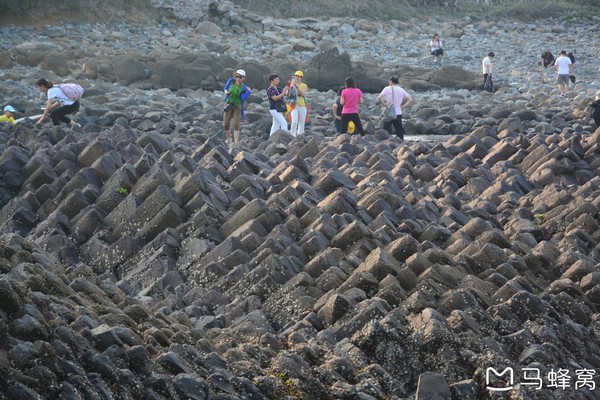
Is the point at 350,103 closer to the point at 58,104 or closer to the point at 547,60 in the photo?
the point at 58,104

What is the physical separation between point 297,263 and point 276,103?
847cm

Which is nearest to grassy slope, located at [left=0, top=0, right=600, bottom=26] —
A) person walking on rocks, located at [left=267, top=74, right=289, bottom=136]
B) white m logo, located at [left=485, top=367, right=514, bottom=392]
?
person walking on rocks, located at [left=267, top=74, right=289, bottom=136]

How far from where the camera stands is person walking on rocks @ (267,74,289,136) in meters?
22.0

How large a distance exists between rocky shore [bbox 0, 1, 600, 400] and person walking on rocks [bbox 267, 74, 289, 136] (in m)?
0.78

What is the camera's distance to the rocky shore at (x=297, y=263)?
33.4 feet

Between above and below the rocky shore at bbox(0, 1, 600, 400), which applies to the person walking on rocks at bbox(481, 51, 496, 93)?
below

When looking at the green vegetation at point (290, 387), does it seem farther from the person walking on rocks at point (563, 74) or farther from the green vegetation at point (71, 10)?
the green vegetation at point (71, 10)

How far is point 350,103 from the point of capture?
72.7 ft

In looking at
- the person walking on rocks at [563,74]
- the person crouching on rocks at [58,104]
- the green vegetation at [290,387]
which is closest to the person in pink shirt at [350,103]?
the person crouching on rocks at [58,104]

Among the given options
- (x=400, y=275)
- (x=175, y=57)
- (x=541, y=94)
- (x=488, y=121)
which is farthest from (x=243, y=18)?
(x=400, y=275)

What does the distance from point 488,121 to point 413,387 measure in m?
17.3

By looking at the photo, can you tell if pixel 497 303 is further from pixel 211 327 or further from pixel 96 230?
pixel 96 230

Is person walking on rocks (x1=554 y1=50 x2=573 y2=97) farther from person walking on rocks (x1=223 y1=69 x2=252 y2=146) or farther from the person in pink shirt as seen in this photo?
person walking on rocks (x1=223 y1=69 x2=252 y2=146)

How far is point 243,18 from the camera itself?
44.4m
